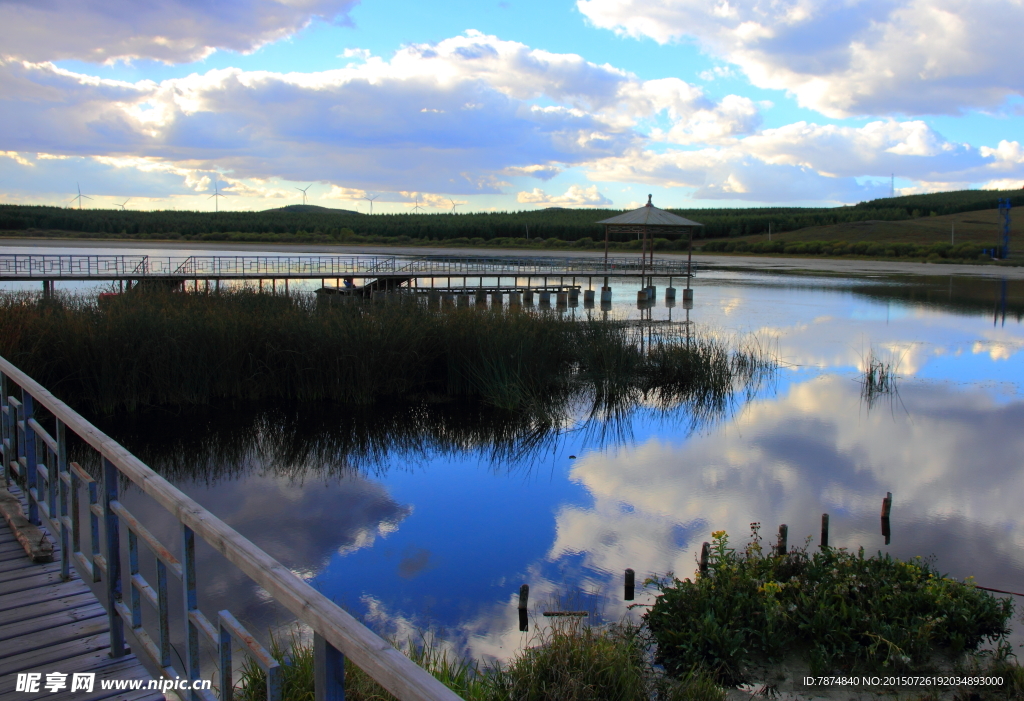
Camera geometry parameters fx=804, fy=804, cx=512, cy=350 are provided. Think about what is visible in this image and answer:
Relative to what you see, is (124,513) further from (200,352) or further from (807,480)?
(200,352)

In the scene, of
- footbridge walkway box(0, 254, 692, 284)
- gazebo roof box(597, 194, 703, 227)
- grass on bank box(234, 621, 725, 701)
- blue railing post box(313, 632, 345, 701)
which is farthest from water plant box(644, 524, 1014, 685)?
gazebo roof box(597, 194, 703, 227)

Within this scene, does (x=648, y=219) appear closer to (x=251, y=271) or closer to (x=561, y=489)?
(x=251, y=271)

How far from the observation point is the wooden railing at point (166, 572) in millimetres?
1785

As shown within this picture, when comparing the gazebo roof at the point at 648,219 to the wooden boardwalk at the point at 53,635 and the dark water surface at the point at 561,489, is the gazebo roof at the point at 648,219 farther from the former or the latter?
the wooden boardwalk at the point at 53,635

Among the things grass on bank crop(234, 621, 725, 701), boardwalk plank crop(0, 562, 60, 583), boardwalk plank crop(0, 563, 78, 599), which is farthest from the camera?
grass on bank crop(234, 621, 725, 701)

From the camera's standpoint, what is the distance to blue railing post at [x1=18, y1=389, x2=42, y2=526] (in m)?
4.36

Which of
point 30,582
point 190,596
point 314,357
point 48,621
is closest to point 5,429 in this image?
point 30,582

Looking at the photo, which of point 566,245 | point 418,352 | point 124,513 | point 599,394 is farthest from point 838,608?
Answer: point 566,245

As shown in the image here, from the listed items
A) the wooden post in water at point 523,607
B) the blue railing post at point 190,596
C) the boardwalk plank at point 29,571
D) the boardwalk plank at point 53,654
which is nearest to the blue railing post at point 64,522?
the boardwalk plank at point 29,571

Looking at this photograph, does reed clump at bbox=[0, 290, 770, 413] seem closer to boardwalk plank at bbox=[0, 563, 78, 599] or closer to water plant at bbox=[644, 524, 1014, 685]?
water plant at bbox=[644, 524, 1014, 685]

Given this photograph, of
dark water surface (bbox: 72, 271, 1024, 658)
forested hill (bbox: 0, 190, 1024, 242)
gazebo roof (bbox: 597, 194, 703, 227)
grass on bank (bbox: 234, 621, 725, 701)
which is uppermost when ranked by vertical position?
forested hill (bbox: 0, 190, 1024, 242)

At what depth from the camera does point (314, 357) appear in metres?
13.8

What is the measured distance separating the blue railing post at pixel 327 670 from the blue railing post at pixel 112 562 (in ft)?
5.16

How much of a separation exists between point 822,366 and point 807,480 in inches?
385
